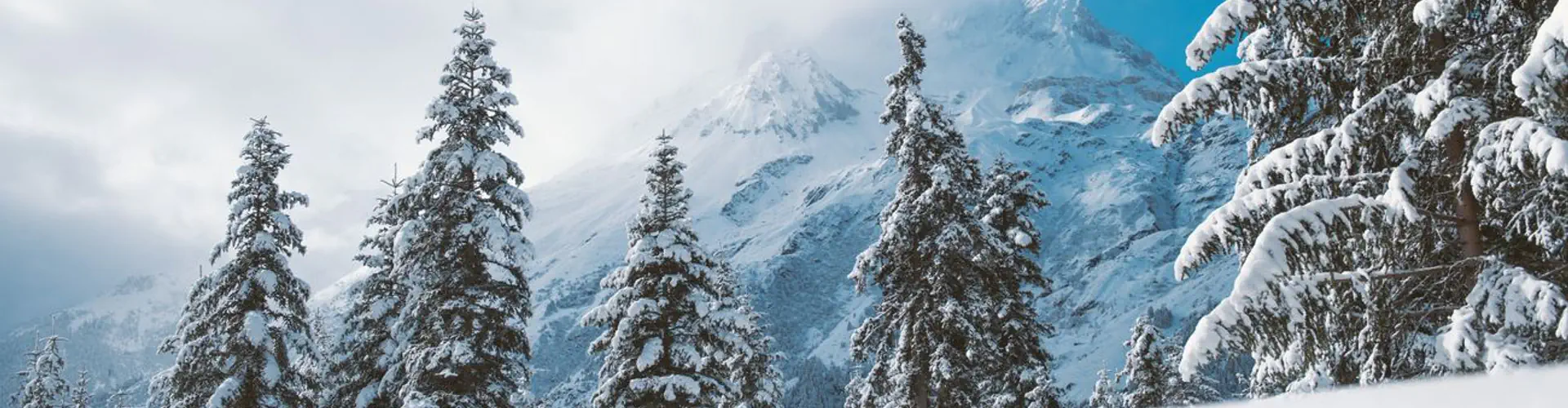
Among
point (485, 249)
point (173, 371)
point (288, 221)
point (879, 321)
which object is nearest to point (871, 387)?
point (879, 321)

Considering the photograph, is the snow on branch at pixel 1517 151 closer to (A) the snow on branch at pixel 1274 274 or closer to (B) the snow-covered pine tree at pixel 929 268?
(A) the snow on branch at pixel 1274 274

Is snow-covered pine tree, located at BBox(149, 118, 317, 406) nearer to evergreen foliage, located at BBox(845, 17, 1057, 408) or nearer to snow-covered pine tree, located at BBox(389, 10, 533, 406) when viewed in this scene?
snow-covered pine tree, located at BBox(389, 10, 533, 406)

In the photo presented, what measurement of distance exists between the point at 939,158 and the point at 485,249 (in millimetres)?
8554

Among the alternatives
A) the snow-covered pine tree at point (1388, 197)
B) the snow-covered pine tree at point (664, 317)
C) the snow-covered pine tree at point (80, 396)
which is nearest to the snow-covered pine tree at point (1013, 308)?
the snow-covered pine tree at point (664, 317)

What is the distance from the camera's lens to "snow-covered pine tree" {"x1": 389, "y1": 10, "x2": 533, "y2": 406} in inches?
685

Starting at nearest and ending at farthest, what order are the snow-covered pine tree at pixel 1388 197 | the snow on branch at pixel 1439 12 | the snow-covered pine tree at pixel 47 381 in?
the snow-covered pine tree at pixel 1388 197, the snow on branch at pixel 1439 12, the snow-covered pine tree at pixel 47 381

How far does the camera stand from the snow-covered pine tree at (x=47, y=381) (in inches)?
1399

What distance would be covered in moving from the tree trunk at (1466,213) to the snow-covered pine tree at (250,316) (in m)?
18.9

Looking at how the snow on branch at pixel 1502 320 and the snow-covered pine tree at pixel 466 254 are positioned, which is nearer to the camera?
the snow on branch at pixel 1502 320

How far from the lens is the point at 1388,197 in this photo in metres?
6.02

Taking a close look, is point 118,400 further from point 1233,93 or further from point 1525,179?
point 1525,179

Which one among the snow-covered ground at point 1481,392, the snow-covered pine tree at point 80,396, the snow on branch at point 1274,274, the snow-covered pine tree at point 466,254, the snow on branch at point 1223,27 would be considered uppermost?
the snow-covered pine tree at point 80,396

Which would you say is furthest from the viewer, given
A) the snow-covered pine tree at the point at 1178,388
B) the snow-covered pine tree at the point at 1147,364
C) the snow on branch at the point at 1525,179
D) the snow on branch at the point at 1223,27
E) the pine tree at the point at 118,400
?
the pine tree at the point at 118,400

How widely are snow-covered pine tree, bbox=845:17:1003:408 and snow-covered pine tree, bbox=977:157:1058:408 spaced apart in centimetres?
28
